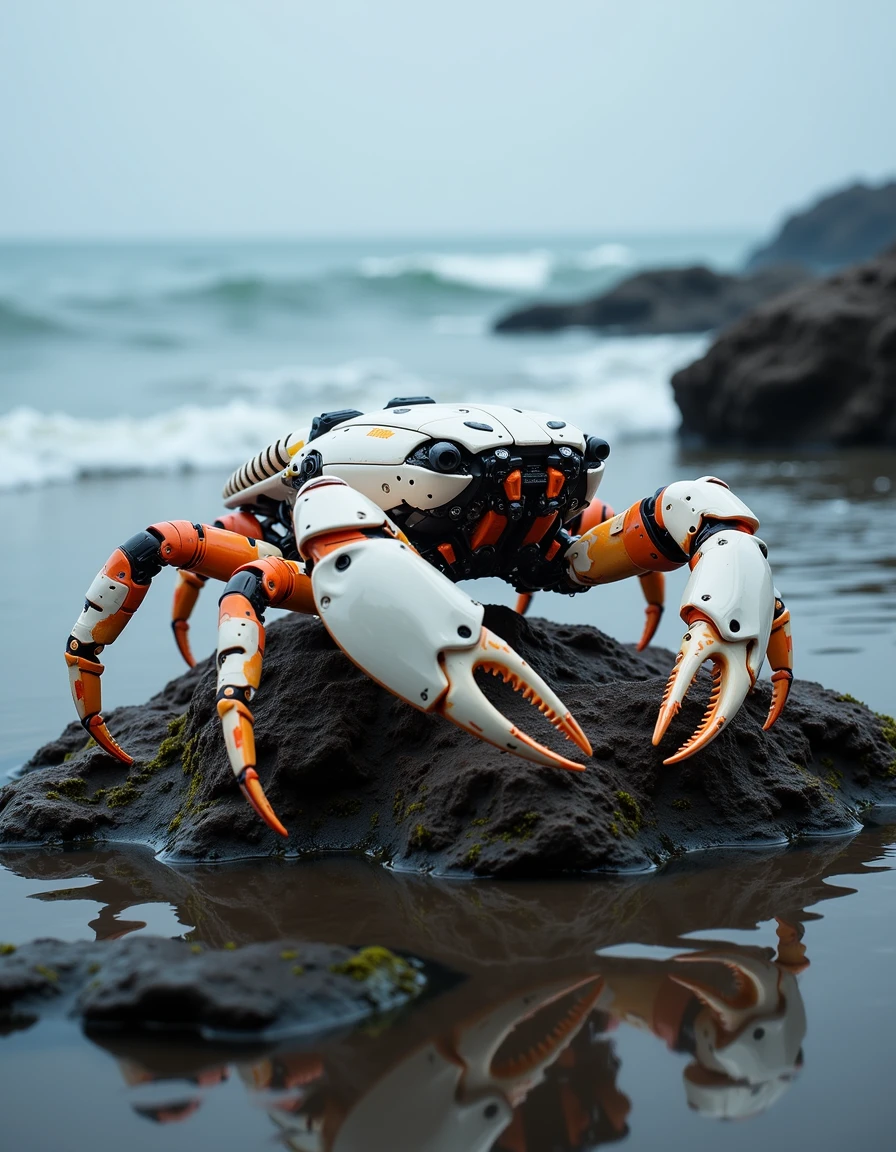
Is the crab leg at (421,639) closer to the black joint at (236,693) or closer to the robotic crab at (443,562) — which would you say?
the robotic crab at (443,562)

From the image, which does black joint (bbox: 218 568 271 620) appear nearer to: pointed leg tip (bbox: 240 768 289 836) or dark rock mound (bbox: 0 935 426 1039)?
pointed leg tip (bbox: 240 768 289 836)

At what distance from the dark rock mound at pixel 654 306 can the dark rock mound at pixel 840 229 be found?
3374 cm

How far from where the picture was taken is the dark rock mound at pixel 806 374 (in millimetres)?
14977

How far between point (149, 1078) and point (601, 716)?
190 centimetres

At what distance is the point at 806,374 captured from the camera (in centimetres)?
1544

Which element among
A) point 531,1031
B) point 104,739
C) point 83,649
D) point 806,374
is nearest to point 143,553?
point 83,649

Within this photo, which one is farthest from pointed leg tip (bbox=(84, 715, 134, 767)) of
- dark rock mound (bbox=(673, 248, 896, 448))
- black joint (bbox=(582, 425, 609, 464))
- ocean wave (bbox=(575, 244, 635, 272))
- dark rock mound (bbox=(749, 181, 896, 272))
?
dark rock mound (bbox=(749, 181, 896, 272))

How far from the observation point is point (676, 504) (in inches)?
175

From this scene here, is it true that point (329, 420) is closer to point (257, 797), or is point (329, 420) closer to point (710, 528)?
point (710, 528)

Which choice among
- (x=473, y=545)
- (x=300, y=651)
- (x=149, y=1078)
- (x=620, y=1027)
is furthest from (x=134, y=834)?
(x=620, y=1027)

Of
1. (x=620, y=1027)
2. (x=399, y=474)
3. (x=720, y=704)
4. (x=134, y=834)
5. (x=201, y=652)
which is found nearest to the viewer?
(x=620, y=1027)

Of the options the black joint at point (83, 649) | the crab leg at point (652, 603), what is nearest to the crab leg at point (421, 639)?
the black joint at point (83, 649)

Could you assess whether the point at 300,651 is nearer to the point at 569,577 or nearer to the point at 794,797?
the point at 569,577

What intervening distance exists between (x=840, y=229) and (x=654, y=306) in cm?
3995
